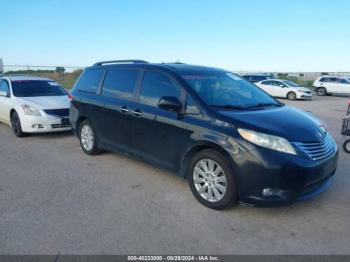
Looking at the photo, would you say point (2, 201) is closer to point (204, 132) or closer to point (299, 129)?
point (204, 132)

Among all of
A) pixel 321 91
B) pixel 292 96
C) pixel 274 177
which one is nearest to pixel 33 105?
pixel 274 177

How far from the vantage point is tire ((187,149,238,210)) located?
379 centimetres

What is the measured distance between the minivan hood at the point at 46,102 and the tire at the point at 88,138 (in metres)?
1.97

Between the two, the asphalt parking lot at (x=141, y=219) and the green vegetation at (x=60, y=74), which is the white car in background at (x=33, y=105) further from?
the green vegetation at (x=60, y=74)

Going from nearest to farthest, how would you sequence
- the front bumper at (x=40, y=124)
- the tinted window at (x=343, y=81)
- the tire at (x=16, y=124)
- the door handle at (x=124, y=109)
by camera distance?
the door handle at (x=124, y=109) < the front bumper at (x=40, y=124) < the tire at (x=16, y=124) < the tinted window at (x=343, y=81)

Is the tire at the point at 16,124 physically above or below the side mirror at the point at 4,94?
below

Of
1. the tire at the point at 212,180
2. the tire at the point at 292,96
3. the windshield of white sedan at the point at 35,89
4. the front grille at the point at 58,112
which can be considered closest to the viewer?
the tire at the point at 212,180

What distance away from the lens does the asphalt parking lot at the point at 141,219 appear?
3188 mm

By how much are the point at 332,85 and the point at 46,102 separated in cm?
2479

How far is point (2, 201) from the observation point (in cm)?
423

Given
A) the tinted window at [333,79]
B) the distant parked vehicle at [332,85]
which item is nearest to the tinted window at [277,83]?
the distant parked vehicle at [332,85]

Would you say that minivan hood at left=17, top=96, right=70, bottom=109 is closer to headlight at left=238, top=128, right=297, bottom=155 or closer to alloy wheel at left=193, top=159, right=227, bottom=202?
alloy wheel at left=193, top=159, right=227, bottom=202

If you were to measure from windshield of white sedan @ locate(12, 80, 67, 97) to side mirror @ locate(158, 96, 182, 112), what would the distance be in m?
5.66

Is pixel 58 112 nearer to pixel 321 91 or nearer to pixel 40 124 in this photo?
pixel 40 124
